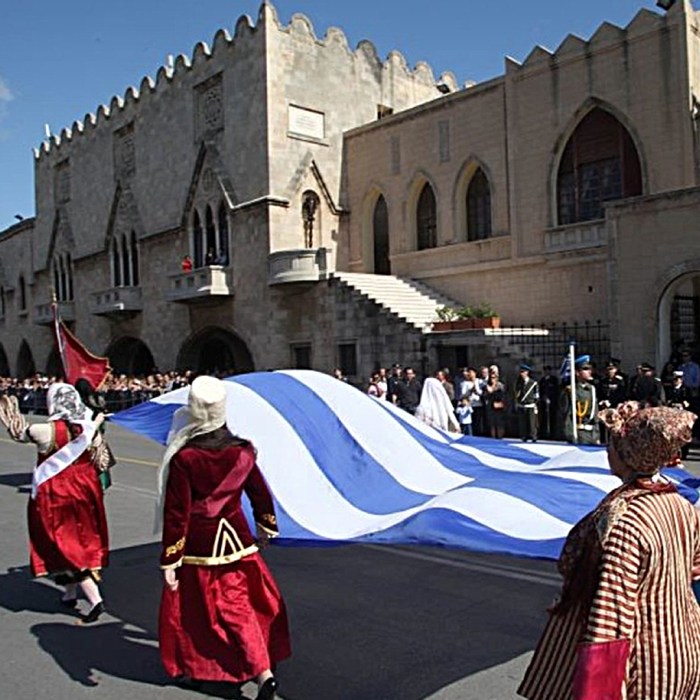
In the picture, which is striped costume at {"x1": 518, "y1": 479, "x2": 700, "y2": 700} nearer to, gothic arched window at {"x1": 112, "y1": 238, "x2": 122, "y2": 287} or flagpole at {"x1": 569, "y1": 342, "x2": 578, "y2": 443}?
flagpole at {"x1": 569, "y1": 342, "x2": 578, "y2": 443}

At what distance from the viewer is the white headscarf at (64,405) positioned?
6461mm

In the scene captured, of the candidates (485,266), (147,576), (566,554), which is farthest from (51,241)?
(566,554)

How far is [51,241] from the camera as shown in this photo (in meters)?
42.0

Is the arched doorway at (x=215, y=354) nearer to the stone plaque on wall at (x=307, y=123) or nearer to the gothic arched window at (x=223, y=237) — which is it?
the gothic arched window at (x=223, y=237)

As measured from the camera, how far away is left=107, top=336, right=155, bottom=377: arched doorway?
3612cm

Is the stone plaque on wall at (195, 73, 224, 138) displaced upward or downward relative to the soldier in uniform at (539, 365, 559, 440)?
upward

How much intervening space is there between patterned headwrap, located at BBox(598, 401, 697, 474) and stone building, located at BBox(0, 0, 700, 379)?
15800 mm

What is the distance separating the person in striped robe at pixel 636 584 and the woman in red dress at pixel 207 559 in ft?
6.93

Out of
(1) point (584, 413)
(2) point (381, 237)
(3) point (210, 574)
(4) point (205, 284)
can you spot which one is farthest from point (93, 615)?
(2) point (381, 237)

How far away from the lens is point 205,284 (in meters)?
28.9

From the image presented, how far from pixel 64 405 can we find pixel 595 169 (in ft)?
61.1

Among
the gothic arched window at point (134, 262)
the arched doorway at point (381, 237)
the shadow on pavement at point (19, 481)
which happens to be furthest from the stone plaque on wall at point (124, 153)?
the shadow on pavement at point (19, 481)

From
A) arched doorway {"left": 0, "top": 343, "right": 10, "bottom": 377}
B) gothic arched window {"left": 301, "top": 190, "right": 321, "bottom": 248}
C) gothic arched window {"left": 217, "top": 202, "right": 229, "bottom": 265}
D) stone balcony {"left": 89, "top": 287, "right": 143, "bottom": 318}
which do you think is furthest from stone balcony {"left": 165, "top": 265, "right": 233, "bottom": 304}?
arched doorway {"left": 0, "top": 343, "right": 10, "bottom": 377}

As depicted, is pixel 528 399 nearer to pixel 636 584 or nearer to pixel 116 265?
pixel 636 584
